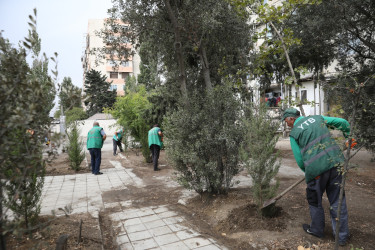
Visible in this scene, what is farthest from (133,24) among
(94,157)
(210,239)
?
(210,239)

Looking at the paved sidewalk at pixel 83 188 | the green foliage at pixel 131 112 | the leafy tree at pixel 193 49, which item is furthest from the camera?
the green foliage at pixel 131 112

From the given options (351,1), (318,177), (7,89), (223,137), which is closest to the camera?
(7,89)

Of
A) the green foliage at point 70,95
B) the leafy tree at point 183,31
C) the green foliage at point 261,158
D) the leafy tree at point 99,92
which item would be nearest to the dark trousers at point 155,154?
the leafy tree at point 183,31

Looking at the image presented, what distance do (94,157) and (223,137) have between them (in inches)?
225

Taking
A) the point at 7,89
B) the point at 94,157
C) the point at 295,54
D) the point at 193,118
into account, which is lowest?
the point at 94,157

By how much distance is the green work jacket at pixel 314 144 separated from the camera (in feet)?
11.0

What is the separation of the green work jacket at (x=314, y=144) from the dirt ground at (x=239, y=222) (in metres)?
0.66

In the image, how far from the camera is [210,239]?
145 inches

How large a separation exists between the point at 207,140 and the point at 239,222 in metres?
1.53

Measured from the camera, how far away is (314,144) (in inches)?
134

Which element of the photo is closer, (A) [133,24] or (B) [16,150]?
(B) [16,150]

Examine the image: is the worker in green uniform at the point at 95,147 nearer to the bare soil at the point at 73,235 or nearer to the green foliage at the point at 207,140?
the bare soil at the point at 73,235

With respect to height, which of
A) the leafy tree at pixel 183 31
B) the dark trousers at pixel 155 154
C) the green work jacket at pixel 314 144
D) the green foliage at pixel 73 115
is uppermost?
the leafy tree at pixel 183 31

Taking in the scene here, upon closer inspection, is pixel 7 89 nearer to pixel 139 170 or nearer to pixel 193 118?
pixel 193 118
